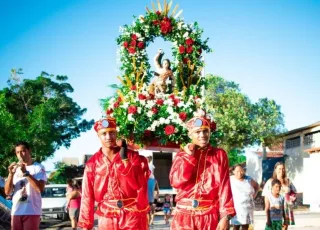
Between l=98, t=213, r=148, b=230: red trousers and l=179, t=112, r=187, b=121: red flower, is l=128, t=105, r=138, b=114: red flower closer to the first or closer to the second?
l=179, t=112, r=187, b=121: red flower

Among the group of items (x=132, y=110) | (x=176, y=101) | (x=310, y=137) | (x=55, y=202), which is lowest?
(x=55, y=202)

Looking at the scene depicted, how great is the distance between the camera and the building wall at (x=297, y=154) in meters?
38.1

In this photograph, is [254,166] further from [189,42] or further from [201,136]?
[201,136]

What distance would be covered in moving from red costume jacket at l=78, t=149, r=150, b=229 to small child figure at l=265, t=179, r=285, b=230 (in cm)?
437

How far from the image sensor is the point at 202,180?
19.2 ft

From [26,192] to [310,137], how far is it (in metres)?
33.4

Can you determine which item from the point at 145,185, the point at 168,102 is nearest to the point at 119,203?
the point at 145,185

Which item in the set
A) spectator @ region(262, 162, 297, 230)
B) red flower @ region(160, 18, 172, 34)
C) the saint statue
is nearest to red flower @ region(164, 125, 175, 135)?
the saint statue

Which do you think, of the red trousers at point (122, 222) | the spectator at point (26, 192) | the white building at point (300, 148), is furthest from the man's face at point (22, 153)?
the white building at point (300, 148)

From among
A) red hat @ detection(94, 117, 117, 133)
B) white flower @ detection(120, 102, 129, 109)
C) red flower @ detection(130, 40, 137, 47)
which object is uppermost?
red flower @ detection(130, 40, 137, 47)

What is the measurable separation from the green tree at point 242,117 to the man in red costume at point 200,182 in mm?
32517

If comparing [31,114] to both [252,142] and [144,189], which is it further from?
[144,189]

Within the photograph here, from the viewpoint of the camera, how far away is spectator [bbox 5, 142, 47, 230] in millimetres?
7105

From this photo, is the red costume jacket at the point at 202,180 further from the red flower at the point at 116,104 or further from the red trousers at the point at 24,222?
the red flower at the point at 116,104
